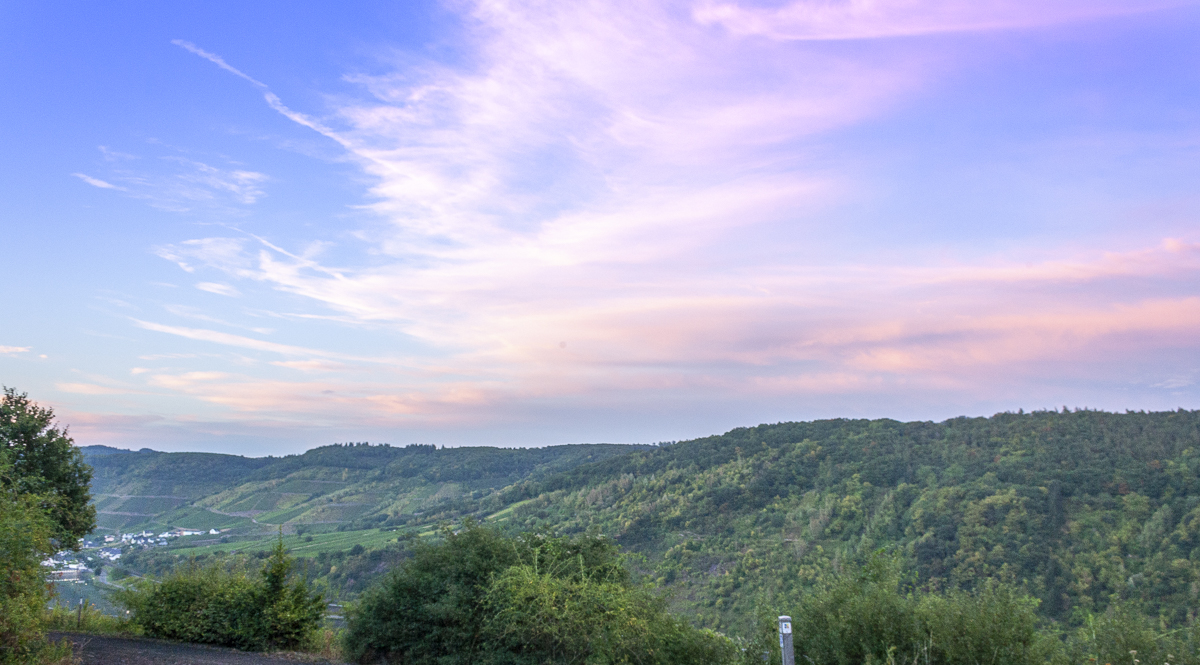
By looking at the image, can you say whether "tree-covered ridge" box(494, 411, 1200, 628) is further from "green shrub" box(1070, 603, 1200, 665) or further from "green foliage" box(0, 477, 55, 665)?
"green foliage" box(0, 477, 55, 665)

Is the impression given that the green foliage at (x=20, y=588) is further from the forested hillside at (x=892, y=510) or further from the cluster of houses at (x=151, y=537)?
the cluster of houses at (x=151, y=537)

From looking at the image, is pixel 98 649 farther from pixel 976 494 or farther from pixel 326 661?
pixel 976 494

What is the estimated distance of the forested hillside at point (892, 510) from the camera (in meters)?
36.0

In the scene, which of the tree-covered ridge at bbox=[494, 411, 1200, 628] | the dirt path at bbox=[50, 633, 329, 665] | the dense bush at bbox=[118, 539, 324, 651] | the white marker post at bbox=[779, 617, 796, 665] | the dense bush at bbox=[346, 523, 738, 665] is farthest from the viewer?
the tree-covered ridge at bbox=[494, 411, 1200, 628]

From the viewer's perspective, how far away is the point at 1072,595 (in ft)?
114

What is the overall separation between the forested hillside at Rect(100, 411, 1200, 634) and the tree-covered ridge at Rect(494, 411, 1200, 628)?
0.17 m

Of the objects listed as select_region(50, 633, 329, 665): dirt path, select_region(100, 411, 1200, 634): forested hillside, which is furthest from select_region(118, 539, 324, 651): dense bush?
select_region(100, 411, 1200, 634): forested hillside

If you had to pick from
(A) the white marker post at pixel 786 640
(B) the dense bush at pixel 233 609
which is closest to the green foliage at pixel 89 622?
(B) the dense bush at pixel 233 609

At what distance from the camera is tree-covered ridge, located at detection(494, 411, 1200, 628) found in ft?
120

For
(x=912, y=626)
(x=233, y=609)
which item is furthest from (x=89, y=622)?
(x=912, y=626)

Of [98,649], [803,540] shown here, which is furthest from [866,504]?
[98,649]

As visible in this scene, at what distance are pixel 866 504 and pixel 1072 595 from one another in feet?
74.0

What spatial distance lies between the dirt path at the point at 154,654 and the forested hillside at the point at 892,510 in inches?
125

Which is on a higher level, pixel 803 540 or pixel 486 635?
pixel 486 635
